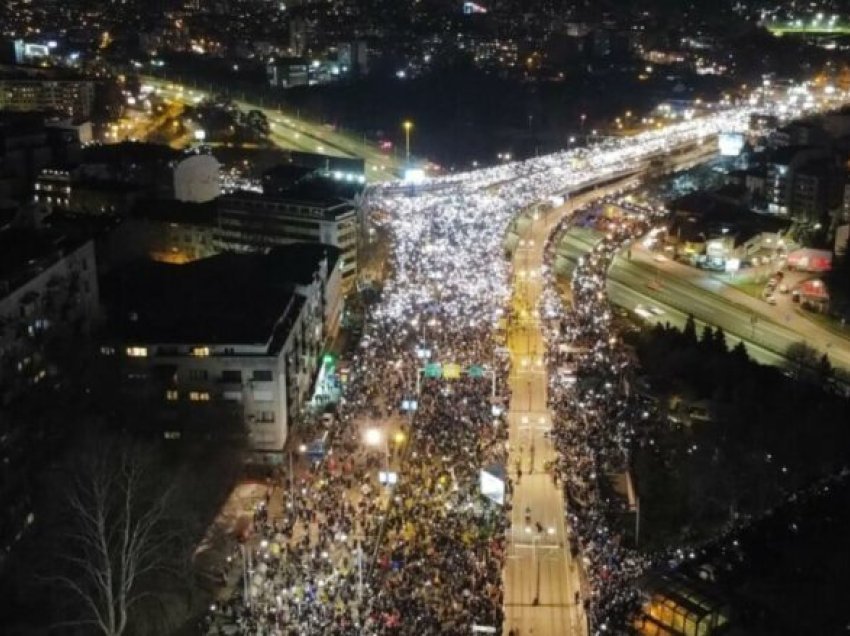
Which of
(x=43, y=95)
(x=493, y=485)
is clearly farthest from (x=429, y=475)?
(x=43, y=95)

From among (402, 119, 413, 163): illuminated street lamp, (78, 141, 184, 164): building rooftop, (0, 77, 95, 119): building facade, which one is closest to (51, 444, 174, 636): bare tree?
(78, 141, 184, 164): building rooftop

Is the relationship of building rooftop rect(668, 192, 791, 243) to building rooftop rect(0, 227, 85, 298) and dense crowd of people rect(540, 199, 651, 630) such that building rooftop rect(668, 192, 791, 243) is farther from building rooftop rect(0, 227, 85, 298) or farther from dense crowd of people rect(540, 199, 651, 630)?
building rooftop rect(0, 227, 85, 298)

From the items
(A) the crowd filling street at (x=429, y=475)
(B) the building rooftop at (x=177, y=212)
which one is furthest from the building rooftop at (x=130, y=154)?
(A) the crowd filling street at (x=429, y=475)

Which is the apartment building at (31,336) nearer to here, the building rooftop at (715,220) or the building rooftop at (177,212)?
A: the building rooftop at (177,212)

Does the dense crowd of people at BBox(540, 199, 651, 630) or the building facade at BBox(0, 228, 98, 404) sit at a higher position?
the building facade at BBox(0, 228, 98, 404)

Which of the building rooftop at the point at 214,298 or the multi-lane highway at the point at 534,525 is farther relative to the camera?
the building rooftop at the point at 214,298
